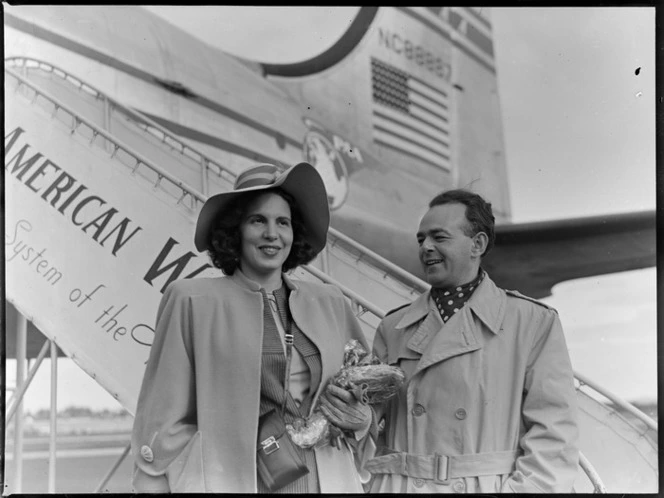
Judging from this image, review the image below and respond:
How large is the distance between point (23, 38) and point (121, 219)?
2.67 ft

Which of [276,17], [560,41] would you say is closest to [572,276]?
[560,41]

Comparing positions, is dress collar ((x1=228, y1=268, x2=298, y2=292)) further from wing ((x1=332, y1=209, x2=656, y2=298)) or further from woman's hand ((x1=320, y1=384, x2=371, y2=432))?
wing ((x1=332, y1=209, x2=656, y2=298))

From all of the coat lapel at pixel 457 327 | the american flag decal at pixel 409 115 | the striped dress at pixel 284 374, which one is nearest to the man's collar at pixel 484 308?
the coat lapel at pixel 457 327

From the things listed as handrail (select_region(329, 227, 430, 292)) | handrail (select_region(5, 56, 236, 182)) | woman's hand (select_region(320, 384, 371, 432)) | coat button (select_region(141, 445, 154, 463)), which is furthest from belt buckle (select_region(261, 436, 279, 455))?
handrail (select_region(5, 56, 236, 182))

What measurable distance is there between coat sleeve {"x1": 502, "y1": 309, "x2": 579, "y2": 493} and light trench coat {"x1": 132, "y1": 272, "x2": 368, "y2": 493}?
0.63m

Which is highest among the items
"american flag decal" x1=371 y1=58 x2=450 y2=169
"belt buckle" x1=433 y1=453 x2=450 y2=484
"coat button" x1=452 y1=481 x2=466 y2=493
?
"american flag decal" x1=371 y1=58 x2=450 y2=169

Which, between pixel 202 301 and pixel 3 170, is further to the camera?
pixel 3 170

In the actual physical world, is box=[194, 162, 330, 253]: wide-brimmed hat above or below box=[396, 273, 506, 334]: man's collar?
above

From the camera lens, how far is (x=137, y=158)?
376cm

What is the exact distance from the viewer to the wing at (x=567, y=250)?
3.67m

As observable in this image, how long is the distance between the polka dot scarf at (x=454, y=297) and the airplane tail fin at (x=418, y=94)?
70 cm

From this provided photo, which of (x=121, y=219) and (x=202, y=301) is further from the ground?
(x=121, y=219)

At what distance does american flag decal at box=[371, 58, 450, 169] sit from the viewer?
3.80m

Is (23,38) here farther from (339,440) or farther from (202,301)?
(339,440)
